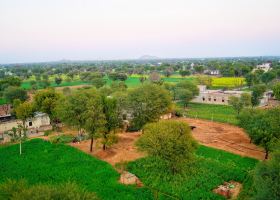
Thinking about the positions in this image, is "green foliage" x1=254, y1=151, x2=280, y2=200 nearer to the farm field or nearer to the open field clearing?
the farm field

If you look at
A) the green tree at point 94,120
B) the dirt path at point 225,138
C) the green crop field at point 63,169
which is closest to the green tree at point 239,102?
the dirt path at point 225,138

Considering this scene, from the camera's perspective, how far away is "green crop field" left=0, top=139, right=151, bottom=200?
798 inches

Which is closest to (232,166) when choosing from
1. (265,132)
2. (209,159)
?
(209,159)

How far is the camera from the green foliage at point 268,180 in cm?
1513

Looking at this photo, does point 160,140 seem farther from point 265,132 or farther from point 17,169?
point 17,169

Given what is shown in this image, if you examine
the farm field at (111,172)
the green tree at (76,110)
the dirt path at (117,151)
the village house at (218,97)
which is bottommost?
the dirt path at (117,151)

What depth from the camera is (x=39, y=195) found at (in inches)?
483

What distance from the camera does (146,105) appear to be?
33.8 meters

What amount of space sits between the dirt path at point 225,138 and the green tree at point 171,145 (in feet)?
27.1

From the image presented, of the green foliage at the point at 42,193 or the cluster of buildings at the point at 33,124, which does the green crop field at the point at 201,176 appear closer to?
the green foliage at the point at 42,193

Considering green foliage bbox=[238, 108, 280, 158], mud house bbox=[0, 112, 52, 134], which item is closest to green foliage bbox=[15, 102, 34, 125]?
mud house bbox=[0, 112, 52, 134]

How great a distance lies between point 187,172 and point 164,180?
2088 millimetres

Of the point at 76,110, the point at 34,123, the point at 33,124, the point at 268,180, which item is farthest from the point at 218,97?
the point at 268,180

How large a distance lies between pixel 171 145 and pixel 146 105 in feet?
40.9
